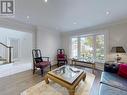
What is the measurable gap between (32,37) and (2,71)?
217 centimetres

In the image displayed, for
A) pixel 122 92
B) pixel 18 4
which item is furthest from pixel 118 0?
pixel 18 4

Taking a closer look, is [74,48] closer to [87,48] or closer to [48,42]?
[87,48]

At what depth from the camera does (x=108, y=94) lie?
6.29ft

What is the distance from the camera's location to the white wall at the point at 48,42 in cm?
599

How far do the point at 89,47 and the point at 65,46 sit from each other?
1842 millimetres

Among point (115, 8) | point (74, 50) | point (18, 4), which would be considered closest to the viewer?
point (18, 4)

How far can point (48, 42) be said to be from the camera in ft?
21.5

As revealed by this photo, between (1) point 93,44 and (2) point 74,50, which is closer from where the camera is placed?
(1) point 93,44

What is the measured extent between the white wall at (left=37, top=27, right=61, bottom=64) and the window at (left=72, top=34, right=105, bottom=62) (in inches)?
45.7

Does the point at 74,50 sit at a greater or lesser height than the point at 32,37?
lesser

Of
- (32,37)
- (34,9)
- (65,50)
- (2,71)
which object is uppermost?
(34,9)

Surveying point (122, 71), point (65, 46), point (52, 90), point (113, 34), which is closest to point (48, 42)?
point (65, 46)

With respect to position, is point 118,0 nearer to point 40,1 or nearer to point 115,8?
point 115,8

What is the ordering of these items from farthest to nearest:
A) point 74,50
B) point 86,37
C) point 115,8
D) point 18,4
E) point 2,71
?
point 74,50, point 86,37, point 2,71, point 115,8, point 18,4
